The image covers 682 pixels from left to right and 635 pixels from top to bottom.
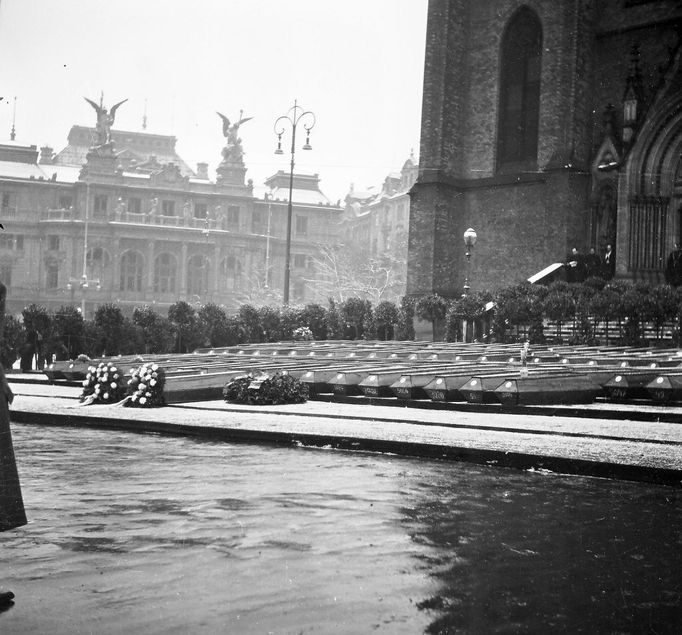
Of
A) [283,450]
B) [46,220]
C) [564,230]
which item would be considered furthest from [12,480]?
[46,220]

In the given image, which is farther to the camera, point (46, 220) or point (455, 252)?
point (46, 220)

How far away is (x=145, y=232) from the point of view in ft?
301

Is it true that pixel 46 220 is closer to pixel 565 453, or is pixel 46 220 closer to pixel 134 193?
pixel 134 193

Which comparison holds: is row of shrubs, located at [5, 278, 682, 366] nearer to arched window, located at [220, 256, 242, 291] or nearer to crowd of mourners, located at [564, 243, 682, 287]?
crowd of mourners, located at [564, 243, 682, 287]

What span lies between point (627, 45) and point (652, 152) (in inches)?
199

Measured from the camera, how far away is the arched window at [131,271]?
90775 mm

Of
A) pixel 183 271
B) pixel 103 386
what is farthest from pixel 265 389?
pixel 183 271

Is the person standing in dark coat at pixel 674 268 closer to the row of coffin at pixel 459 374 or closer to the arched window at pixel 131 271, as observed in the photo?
the row of coffin at pixel 459 374

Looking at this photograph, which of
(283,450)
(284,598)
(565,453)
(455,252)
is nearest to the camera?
(284,598)

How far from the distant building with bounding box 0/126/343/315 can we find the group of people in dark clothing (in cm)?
5001

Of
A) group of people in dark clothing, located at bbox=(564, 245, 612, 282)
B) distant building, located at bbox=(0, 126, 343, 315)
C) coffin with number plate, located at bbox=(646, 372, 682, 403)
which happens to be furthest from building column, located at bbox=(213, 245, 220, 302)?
coffin with number plate, located at bbox=(646, 372, 682, 403)

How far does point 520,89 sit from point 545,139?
3572mm

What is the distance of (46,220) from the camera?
8875 cm

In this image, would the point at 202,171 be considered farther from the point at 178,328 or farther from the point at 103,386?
the point at 103,386
